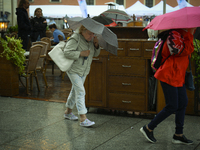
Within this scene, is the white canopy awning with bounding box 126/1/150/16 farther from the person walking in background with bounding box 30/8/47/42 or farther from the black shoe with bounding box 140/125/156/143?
the black shoe with bounding box 140/125/156/143

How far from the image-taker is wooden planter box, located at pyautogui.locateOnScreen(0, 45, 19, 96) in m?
6.83

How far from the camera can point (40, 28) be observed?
1112 cm

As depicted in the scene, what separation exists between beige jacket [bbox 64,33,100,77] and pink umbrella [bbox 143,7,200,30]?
129 centimetres

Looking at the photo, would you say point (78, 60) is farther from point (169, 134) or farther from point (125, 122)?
point (169, 134)

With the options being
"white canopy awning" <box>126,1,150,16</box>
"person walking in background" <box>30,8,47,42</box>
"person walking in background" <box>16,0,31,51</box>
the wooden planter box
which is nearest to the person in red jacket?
the wooden planter box

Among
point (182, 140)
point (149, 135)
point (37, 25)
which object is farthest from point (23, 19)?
point (182, 140)

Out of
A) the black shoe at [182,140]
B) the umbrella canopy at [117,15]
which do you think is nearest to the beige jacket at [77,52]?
the black shoe at [182,140]

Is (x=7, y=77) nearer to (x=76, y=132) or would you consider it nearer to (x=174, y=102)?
(x=76, y=132)

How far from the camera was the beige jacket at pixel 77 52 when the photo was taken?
14.6 feet

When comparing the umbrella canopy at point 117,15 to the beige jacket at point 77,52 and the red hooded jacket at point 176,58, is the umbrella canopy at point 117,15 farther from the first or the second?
the red hooded jacket at point 176,58

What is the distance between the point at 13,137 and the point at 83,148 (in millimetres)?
1043

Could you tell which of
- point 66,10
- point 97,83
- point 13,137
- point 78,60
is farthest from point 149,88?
point 66,10

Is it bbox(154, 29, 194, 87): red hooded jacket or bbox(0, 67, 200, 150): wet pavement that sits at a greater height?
bbox(154, 29, 194, 87): red hooded jacket

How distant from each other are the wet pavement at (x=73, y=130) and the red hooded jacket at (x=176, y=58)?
2.83 feet
